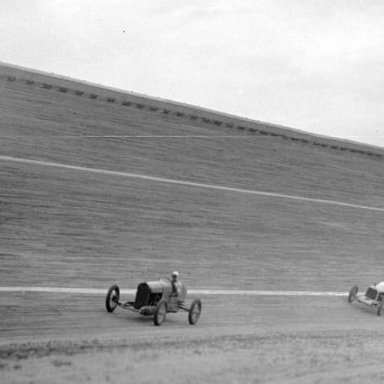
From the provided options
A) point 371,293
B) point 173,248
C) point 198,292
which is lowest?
point 198,292

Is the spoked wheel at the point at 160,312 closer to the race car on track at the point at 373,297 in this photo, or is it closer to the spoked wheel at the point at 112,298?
the spoked wheel at the point at 112,298

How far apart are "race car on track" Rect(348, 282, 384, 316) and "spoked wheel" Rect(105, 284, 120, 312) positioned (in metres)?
6.79

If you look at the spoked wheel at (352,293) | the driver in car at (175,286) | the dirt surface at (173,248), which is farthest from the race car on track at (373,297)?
the driver in car at (175,286)

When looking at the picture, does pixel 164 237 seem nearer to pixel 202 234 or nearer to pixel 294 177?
pixel 202 234

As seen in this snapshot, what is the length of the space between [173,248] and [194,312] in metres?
3.60

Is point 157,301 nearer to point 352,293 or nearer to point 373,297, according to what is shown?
point 352,293

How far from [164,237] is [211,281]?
1.89 m

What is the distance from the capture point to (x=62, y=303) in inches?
406

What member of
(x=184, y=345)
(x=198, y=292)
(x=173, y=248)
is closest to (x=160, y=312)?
(x=184, y=345)

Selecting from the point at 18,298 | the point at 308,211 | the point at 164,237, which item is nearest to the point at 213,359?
the point at 18,298

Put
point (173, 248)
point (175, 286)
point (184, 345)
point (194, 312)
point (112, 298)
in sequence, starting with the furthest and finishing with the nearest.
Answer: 1. point (173, 248)
2. point (175, 286)
3. point (194, 312)
4. point (112, 298)
5. point (184, 345)

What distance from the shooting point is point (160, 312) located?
10.3 m

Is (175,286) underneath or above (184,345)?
above

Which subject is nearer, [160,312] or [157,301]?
[160,312]
